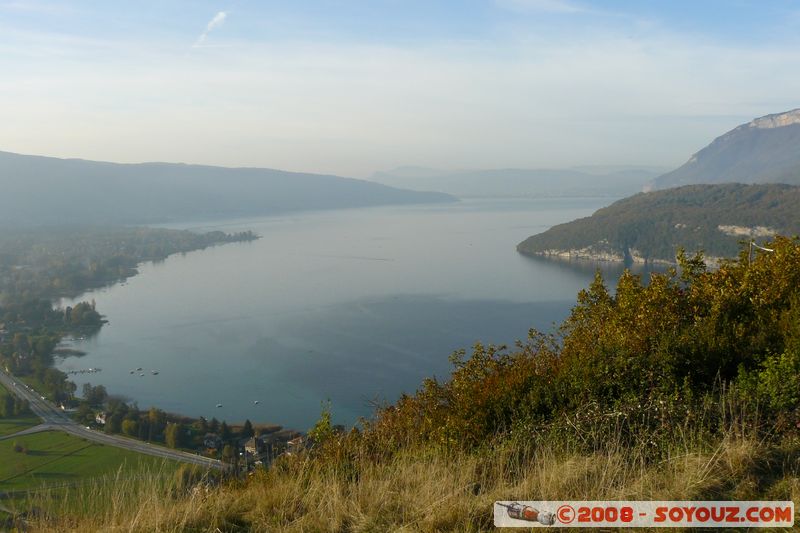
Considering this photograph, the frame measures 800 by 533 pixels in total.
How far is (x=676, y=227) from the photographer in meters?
49.3

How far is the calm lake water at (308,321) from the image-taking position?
2000 centimetres

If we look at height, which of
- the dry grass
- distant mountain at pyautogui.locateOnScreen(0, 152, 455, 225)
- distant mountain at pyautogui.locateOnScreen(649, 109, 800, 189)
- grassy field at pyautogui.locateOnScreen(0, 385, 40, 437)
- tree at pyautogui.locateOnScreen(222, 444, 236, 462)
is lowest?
grassy field at pyautogui.locateOnScreen(0, 385, 40, 437)

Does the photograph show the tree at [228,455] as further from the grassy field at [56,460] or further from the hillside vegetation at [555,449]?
the hillside vegetation at [555,449]

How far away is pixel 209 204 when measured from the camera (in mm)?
112438

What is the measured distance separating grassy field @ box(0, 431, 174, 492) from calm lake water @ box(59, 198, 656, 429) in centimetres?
332

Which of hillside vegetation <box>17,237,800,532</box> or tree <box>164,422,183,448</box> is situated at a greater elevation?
hillside vegetation <box>17,237,800,532</box>

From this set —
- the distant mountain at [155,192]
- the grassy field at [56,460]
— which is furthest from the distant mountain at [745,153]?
the grassy field at [56,460]

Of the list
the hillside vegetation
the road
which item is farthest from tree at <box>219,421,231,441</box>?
the hillside vegetation

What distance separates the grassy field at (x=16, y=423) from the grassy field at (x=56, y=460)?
3.33 ft

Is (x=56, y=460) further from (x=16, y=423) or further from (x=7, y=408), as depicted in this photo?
(x=7, y=408)

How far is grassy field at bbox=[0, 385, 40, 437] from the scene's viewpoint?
1698cm

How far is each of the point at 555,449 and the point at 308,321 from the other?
26.9 metres

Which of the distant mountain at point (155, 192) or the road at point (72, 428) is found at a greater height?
the distant mountain at point (155, 192)

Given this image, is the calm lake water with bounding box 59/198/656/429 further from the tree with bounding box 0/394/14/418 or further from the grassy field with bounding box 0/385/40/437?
the tree with bounding box 0/394/14/418
